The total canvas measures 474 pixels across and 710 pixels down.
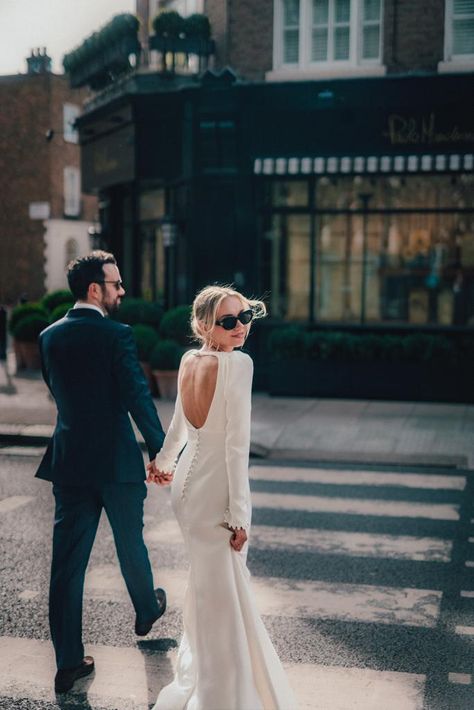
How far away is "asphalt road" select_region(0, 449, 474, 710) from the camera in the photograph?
4.63 metres

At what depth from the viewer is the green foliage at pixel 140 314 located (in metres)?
17.2

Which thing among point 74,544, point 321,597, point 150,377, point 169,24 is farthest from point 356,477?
point 169,24

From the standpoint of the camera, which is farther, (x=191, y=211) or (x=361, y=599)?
(x=191, y=211)

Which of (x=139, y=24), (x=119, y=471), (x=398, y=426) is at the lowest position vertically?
(x=398, y=426)

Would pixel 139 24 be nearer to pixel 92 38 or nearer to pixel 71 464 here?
pixel 92 38

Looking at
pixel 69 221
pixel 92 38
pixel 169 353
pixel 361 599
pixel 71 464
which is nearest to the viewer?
pixel 71 464

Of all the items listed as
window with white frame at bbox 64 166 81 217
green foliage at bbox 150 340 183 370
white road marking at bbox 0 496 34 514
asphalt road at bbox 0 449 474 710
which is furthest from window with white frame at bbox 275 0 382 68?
window with white frame at bbox 64 166 81 217

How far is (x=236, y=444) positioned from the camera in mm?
3914

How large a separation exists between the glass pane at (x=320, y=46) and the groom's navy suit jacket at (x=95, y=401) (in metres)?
13.3

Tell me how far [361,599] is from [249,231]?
11.8 metres

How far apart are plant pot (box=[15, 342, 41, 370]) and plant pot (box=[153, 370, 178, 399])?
204 inches

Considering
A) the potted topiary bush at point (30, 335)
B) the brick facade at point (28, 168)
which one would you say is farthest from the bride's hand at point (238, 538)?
the brick facade at point (28, 168)

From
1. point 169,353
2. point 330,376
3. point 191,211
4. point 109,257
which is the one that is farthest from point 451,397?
point 109,257

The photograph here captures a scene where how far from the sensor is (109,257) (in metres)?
4.77
